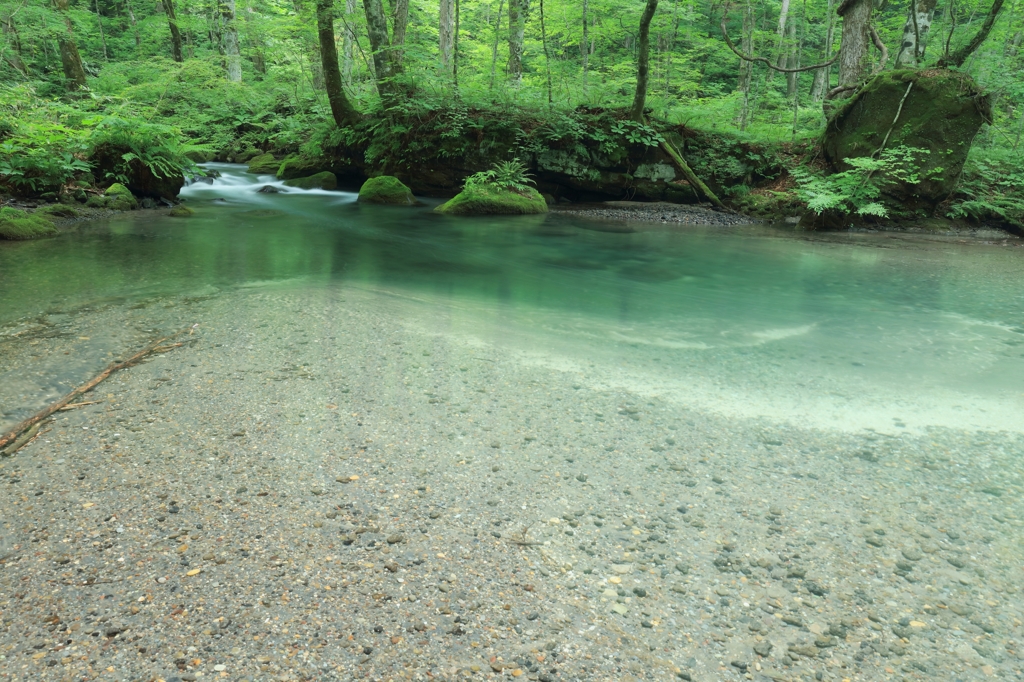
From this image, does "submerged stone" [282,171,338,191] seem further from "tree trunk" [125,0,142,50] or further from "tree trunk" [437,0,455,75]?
"tree trunk" [125,0,142,50]

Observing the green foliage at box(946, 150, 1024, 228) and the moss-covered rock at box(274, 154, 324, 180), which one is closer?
the green foliage at box(946, 150, 1024, 228)

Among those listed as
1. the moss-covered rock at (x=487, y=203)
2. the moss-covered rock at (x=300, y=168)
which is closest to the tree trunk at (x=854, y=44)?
the moss-covered rock at (x=487, y=203)

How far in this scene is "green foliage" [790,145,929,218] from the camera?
11680 millimetres

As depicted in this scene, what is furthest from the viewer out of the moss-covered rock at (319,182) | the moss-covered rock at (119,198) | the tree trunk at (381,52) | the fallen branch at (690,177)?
the moss-covered rock at (319,182)

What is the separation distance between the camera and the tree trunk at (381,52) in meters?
15.1

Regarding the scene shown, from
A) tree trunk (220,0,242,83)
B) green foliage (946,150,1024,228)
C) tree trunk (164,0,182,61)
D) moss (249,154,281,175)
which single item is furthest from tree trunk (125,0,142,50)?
green foliage (946,150,1024,228)

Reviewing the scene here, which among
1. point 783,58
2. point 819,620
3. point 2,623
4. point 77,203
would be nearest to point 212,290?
point 2,623

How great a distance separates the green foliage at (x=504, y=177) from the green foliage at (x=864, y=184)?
6.35 metres

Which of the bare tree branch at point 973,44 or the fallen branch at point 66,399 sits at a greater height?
the bare tree branch at point 973,44

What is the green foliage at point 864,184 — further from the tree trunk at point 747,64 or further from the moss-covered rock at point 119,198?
the moss-covered rock at point 119,198

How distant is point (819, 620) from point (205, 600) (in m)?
2.24

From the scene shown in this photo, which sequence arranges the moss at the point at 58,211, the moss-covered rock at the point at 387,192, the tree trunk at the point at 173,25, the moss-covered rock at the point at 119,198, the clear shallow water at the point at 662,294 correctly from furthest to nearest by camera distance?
1. the tree trunk at the point at 173,25
2. the moss-covered rock at the point at 387,192
3. the moss-covered rock at the point at 119,198
4. the moss at the point at 58,211
5. the clear shallow water at the point at 662,294

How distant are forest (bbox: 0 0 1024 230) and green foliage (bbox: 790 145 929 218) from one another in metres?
0.05

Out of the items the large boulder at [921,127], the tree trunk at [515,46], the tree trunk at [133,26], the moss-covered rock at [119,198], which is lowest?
the moss-covered rock at [119,198]
